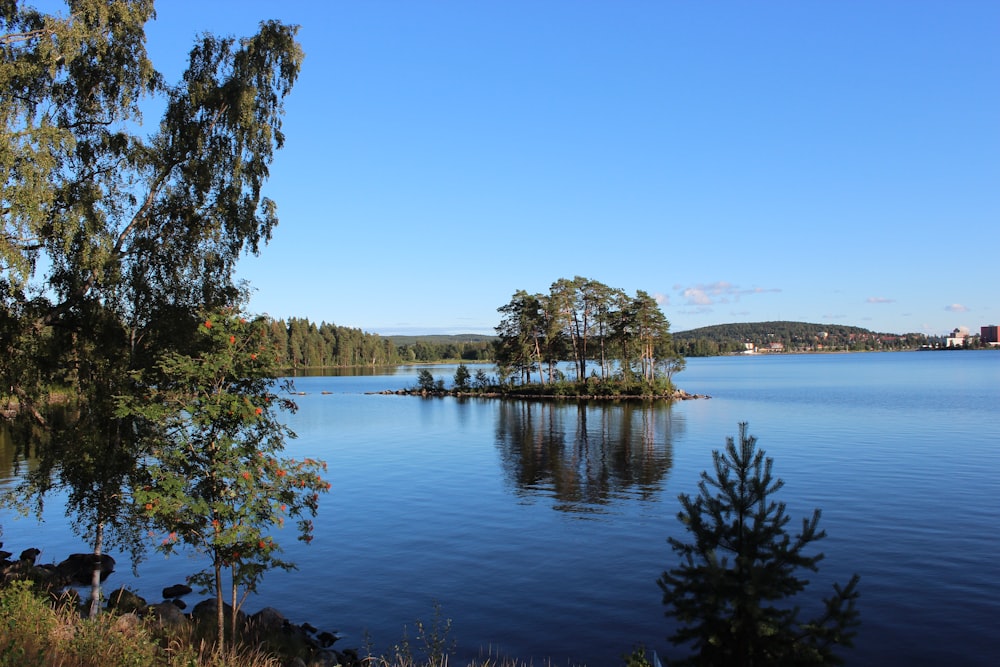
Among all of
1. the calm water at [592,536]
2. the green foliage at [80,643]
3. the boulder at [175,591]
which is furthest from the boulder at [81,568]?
the green foliage at [80,643]

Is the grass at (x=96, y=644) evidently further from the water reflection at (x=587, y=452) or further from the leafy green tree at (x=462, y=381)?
the leafy green tree at (x=462, y=381)

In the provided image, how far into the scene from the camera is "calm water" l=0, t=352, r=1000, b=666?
16.5m

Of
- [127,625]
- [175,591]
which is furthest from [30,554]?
[127,625]

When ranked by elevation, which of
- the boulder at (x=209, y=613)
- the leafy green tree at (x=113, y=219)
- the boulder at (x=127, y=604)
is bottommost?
the boulder at (x=209, y=613)

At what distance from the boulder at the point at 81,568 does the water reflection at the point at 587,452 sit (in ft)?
54.9

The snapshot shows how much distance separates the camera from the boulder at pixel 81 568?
20.6 meters

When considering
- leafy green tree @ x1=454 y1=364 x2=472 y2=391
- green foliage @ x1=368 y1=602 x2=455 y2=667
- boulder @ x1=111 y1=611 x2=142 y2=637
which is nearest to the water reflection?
green foliage @ x1=368 y1=602 x2=455 y2=667

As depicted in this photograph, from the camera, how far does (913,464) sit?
118 feet

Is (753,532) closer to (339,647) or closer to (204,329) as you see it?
(204,329)

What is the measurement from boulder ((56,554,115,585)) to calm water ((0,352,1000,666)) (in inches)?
26.1

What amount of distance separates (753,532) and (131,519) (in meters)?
13.6

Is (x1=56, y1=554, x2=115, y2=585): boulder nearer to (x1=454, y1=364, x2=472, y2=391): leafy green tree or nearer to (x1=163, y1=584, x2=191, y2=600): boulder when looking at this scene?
(x1=163, y1=584, x2=191, y2=600): boulder

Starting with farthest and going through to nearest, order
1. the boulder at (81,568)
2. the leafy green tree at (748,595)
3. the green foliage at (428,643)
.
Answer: the boulder at (81,568), the green foliage at (428,643), the leafy green tree at (748,595)

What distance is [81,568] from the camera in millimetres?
21406
